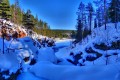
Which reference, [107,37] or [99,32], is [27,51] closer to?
[107,37]

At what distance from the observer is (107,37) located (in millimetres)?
66250

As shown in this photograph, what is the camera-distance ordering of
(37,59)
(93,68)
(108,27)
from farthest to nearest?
(108,27), (37,59), (93,68)

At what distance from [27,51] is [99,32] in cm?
2604

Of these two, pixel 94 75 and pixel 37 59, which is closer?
pixel 94 75

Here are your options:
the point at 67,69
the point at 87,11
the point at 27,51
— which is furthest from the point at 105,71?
the point at 87,11

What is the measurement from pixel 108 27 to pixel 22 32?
2600 cm

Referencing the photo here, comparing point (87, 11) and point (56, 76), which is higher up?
point (87, 11)

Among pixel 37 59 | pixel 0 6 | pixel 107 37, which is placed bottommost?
pixel 37 59

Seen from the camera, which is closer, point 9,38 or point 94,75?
point 94,75

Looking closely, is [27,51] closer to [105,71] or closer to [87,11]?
[105,71]


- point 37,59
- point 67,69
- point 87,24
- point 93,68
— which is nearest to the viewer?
point 93,68

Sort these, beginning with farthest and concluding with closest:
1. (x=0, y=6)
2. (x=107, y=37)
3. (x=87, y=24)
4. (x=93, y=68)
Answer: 1. (x=87, y=24)
2. (x=0, y=6)
3. (x=107, y=37)
4. (x=93, y=68)

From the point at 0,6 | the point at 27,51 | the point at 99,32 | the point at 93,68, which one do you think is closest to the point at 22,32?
the point at 0,6

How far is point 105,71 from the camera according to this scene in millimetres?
26844
